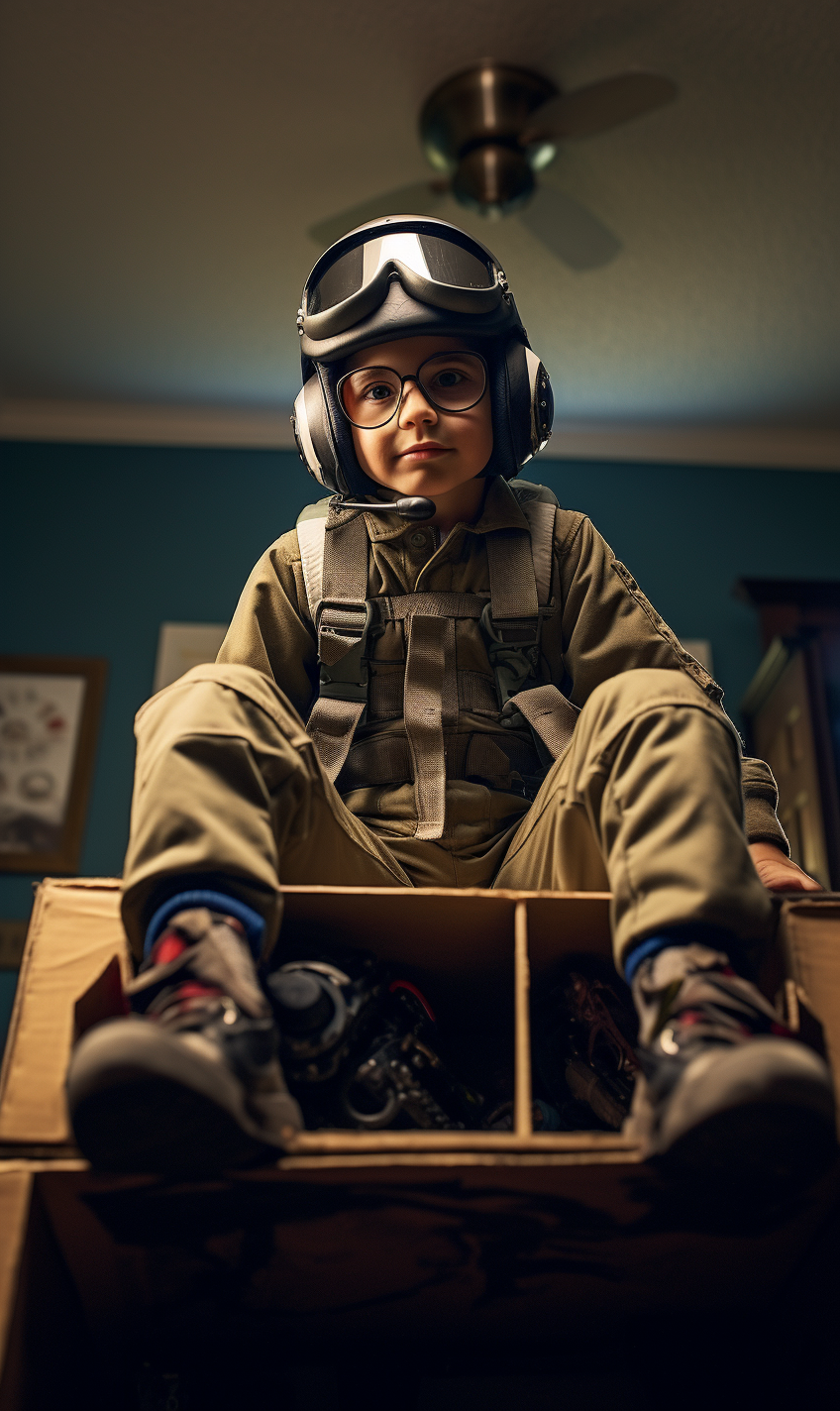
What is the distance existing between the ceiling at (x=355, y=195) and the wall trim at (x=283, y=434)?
12 millimetres

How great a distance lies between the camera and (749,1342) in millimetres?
1106

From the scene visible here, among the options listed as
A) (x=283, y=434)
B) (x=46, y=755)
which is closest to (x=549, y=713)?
(x=46, y=755)

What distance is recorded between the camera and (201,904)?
85 centimetres

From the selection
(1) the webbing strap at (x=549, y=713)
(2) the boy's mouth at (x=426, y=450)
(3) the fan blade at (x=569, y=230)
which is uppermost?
(3) the fan blade at (x=569, y=230)

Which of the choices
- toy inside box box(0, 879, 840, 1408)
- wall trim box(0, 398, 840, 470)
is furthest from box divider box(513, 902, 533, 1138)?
wall trim box(0, 398, 840, 470)

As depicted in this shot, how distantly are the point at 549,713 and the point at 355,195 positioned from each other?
166cm

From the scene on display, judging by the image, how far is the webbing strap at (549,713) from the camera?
49.1 inches

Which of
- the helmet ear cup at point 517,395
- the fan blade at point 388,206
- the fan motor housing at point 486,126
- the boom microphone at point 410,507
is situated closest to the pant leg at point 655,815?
the boom microphone at point 410,507

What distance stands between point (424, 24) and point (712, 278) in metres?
0.94

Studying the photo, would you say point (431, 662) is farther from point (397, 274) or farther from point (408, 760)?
point (397, 274)

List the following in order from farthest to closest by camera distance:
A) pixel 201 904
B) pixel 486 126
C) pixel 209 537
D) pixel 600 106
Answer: pixel 209 537 → pixel 486 126 → pixel 600 106 → pixel 201 904

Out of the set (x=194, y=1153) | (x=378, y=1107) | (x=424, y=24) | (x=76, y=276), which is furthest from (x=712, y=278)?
(x=194, y=1153)

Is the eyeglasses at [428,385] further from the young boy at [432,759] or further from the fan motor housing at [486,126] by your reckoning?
the fan motor housing at [486,126]

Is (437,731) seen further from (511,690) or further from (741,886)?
(741,886)
